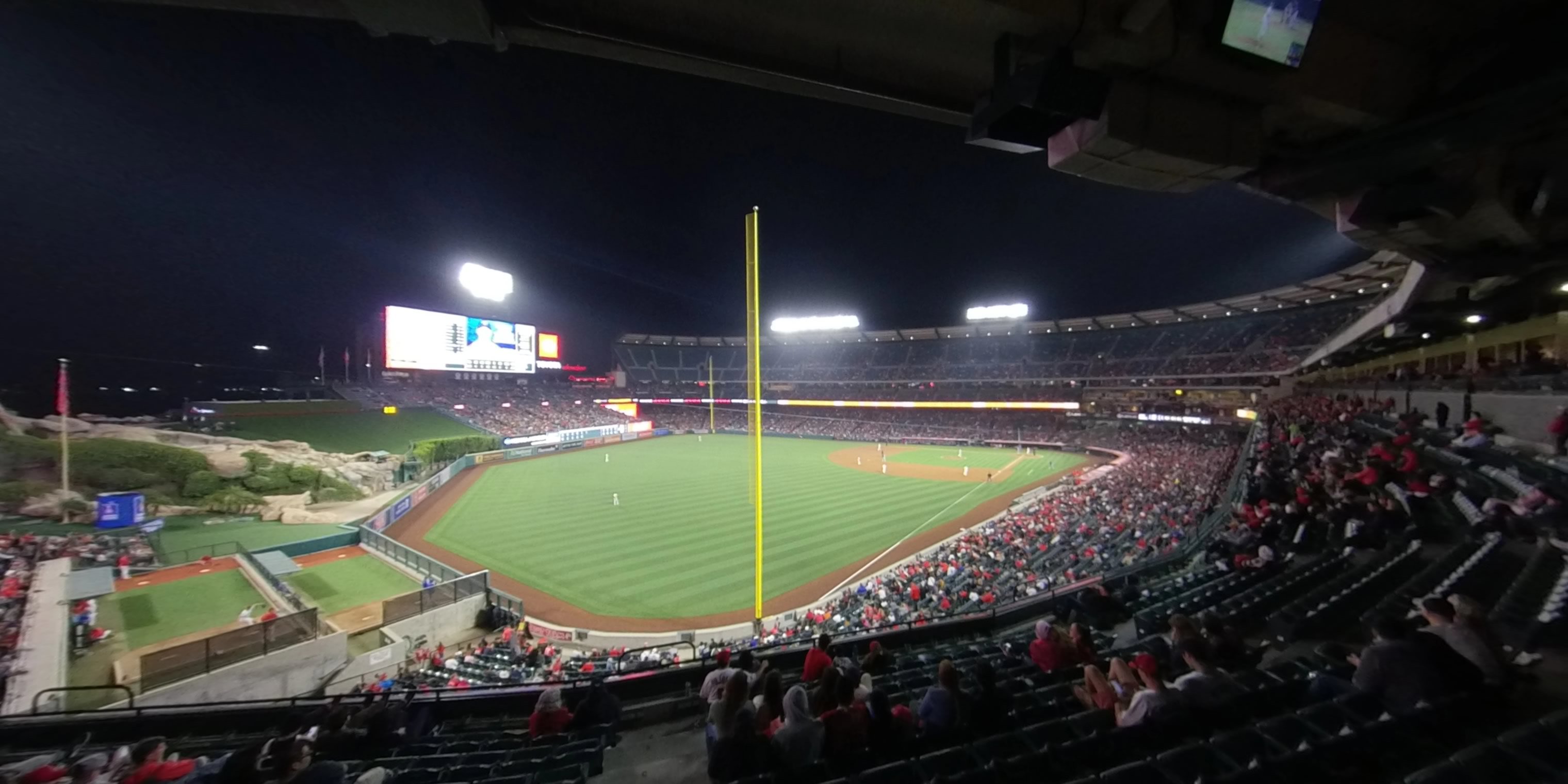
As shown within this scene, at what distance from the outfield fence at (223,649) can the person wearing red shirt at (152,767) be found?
6224 millimetres

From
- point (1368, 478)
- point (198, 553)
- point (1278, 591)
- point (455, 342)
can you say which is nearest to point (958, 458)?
point (1368, 478)

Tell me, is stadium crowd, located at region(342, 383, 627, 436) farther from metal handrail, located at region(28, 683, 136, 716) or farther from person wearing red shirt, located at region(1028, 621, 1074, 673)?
person wearing red shirt, located at region(1028, 621, 1074, 673)

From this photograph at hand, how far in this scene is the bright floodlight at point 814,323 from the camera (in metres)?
62.4

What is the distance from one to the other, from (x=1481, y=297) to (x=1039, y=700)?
45.0 ft

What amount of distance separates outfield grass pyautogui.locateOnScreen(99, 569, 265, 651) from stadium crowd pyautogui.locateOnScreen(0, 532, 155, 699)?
2.53 feet

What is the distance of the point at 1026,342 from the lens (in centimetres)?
5447

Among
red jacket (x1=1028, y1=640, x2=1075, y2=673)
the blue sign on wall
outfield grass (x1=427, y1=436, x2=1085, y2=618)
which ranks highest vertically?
red jacket (x1=1028, y1=640, x2=1075, y2=673)

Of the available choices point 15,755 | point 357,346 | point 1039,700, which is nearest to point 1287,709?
point 1039,700

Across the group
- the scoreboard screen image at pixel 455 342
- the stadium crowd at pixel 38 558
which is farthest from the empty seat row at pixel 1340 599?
the scoreboard screen image at pixel 455 342

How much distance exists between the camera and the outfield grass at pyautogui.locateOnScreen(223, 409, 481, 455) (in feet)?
95.7

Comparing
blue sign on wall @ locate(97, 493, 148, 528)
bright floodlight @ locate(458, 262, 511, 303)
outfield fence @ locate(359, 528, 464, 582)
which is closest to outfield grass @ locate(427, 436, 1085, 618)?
outfield fence @ locate(359, 528, 464, 582)

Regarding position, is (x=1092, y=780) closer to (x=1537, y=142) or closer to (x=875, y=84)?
(x=875, y=84)

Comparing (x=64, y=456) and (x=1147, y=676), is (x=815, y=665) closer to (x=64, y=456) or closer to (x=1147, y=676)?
(x=1147, y=676)

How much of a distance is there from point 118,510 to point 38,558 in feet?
11.2
